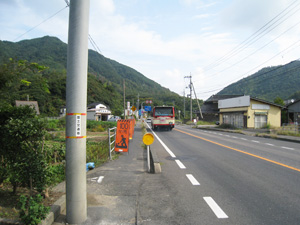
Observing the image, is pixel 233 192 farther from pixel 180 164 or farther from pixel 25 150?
pixel 25 150

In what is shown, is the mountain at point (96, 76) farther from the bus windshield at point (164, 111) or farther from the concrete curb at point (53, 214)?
the concrete curb at point (53, 214)

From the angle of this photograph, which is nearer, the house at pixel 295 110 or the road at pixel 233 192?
the road at pixel 233 192

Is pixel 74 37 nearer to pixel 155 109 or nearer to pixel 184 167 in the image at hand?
pixel 184 167

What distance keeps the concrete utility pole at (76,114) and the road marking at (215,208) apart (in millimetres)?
2235

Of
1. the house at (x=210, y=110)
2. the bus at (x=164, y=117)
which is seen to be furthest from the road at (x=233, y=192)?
the house at (x=210, y=110)

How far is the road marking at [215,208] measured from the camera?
381 centimetres

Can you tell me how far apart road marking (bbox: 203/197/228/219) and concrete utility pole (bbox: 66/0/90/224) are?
2.24 metres

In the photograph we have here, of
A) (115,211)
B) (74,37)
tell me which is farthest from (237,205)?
(74,37)

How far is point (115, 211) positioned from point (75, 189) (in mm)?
952

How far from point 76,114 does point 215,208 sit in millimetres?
2985

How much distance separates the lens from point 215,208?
13.5 feet

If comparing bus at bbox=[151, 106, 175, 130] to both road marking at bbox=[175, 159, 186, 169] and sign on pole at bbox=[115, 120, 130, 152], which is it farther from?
road marking at bbox=[175, 159, 186, 169]

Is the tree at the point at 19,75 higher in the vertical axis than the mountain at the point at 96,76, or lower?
lower

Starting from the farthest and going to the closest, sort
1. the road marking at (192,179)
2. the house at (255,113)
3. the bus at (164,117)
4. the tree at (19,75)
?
the house at (255,113) < the bus at (164,117) < the road marking at (192,179) < the tree at (19,75)
